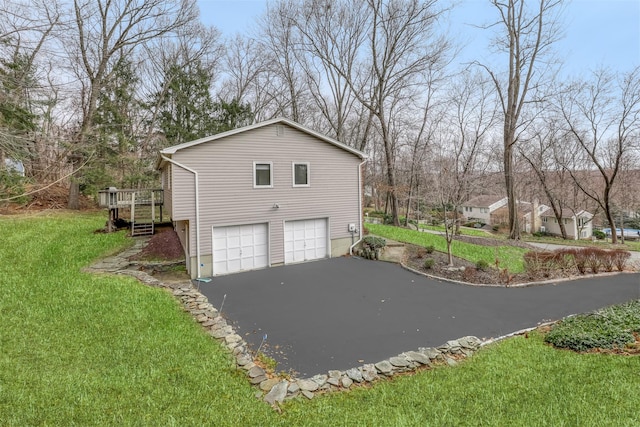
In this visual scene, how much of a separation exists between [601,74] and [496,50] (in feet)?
22.3

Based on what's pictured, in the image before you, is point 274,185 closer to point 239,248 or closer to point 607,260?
point 239,248

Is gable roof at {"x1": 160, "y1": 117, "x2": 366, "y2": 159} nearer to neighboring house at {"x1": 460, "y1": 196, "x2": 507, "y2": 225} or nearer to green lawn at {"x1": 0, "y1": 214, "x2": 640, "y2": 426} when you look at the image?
green lawn at {"x1": 0, "y1": 214, "x2": 640, "y2": 426}

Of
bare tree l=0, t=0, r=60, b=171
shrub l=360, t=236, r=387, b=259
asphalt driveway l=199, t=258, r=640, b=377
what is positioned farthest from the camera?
shrub l=360, t=236, r=387, b=259

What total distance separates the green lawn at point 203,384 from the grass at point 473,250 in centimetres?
657

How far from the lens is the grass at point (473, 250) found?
492 inches

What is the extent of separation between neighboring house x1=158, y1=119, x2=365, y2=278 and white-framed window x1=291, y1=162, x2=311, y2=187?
0.13 ft

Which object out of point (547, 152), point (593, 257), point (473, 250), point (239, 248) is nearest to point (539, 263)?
point (593, 257)

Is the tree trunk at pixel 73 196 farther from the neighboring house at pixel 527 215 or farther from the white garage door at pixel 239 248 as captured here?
the neighboring house at pixel 527 215

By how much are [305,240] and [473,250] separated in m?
7.63

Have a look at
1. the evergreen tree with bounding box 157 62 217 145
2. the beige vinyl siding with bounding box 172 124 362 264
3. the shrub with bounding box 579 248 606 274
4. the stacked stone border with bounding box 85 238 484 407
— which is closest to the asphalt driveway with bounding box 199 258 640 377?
the stacked stone border with bounding box 85 238 484 407

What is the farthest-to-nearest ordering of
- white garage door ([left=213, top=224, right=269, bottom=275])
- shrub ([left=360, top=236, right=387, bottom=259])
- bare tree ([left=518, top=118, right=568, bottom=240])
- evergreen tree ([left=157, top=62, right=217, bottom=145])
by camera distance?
bare tree ([left=518, top=118, right=568, bottom=240]), evergreen tree ([left=157, top=62, right=217, bottom=145]), shrub ([left=360, top=236, right=387, bottom=259]), white garage door ([left=213, top=224, right=269, bottom=275])

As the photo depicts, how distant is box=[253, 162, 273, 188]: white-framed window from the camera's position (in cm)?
1145

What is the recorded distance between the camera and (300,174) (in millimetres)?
12422

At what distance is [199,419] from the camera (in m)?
3.84
